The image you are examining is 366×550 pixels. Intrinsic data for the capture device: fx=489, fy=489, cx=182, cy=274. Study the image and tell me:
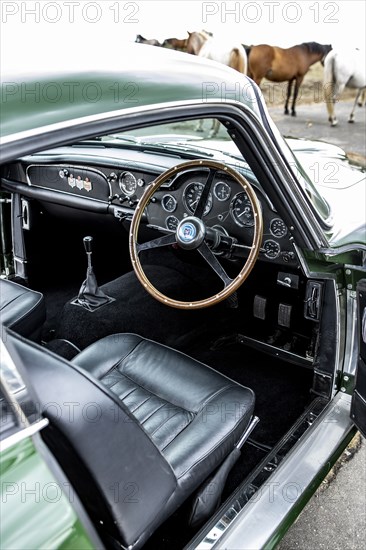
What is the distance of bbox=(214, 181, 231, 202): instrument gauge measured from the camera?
95.4 inches

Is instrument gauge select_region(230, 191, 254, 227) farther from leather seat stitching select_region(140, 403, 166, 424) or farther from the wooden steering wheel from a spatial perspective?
leather seat stitching select_region(140, 403, 166, 424)

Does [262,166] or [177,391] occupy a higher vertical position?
[262,166]

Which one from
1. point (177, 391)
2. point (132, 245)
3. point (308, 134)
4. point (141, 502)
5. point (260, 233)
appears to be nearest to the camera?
point (141, 502)

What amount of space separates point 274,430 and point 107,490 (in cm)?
144

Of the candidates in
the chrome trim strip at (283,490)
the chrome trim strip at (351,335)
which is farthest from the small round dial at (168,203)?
the chrome trim strip at (283,490)

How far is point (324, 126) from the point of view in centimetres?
997

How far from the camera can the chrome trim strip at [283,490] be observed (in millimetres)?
1426

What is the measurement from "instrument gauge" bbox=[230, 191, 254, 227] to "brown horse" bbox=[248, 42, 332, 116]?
9214 mm

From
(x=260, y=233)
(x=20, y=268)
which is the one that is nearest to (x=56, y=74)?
(x=260, y=233)

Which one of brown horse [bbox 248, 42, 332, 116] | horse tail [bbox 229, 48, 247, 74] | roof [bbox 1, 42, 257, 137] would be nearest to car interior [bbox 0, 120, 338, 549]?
roof [bbox 1, 42, 257, 137]

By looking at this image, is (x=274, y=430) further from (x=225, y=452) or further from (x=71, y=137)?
(x=71, y=137)

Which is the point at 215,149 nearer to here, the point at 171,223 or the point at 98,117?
the point at 171,223

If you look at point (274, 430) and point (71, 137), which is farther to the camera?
point (274, 430)

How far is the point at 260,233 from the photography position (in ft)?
6.74
